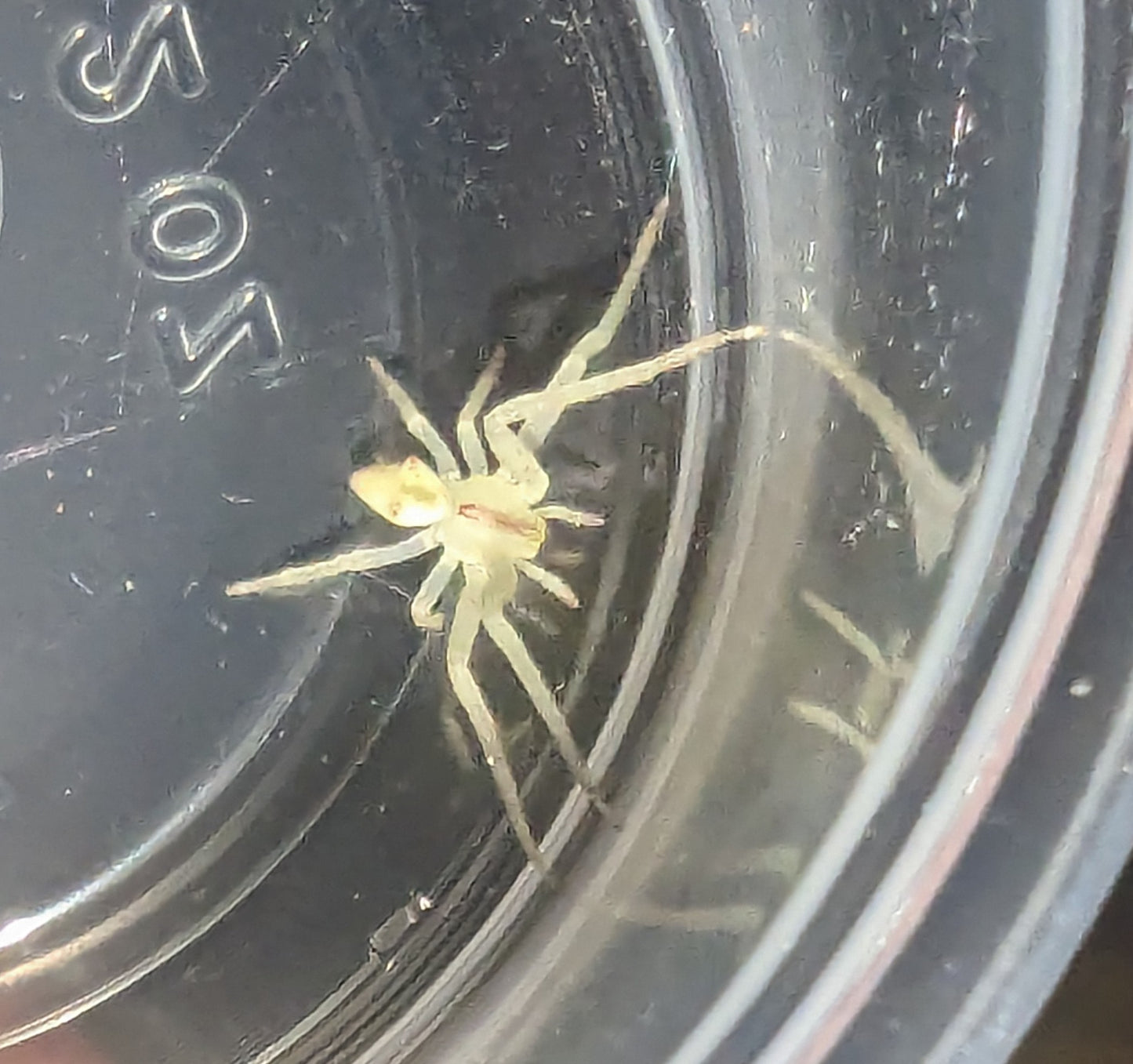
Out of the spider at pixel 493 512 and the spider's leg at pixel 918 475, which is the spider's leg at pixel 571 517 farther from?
the spider's leg at pixel 918 475

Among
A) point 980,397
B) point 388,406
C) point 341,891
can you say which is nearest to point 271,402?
point 388,406

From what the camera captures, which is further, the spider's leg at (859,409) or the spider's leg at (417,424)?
the spider's leg at (417,424)

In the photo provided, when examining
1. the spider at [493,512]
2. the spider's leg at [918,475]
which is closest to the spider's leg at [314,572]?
the spider at [493,512]

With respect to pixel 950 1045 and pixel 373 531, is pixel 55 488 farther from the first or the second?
pixel 950 1045

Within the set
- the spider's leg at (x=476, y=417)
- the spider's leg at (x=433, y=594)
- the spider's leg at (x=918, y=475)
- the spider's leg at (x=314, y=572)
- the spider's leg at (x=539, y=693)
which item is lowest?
the spider's leg at (x=918, y=475)

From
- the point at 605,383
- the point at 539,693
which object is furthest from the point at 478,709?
the point at 605,383

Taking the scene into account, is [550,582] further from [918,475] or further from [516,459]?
[918,475]

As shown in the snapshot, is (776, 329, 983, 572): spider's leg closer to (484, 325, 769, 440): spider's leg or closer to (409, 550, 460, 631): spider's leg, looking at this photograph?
(484, 325, 769, 440): spider's leg
